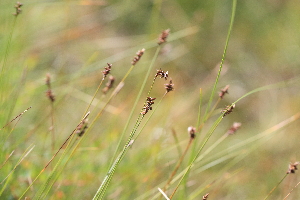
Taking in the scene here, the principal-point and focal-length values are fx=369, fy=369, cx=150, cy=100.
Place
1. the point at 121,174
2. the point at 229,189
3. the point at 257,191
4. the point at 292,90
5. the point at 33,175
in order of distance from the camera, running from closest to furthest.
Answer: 1. the point at 33,175
2. the point at 121,174
3. the point at 229,189
4. the point at 257,191
5. the point at 292,90

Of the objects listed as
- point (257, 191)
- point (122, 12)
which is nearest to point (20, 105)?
point (257, 191)

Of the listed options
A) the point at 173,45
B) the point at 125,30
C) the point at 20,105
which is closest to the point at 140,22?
the point at 125,30

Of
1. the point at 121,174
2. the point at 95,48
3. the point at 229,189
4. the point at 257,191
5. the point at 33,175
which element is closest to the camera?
the point at 33,175

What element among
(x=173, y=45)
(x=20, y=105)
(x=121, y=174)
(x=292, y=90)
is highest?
(x=173, y=45)

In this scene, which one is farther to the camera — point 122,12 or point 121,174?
point 122,12

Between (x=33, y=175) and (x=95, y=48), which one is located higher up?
(x=95, y=48)

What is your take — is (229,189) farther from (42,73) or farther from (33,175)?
(42,73)
